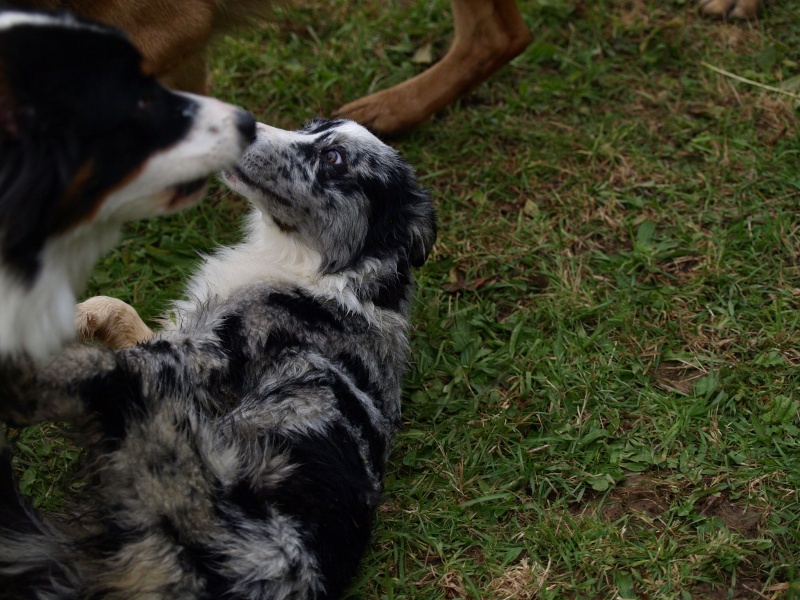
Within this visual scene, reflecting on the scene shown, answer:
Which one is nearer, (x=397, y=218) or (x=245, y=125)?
(x=245, y=125)

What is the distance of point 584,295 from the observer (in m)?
4.08

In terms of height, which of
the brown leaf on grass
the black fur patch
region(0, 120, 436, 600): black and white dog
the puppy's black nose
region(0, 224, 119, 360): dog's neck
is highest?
the black fur patch

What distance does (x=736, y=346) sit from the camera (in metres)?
3.84

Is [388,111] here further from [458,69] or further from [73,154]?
[73,154]

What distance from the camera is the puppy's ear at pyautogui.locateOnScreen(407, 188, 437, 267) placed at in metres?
3.53

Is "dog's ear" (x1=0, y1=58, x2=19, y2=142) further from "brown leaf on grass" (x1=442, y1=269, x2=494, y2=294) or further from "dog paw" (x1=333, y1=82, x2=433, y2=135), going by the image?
"dog paw" (x1=333, y1=82, x2=433, y2=135)

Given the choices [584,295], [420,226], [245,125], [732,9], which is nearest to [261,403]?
[245,125]

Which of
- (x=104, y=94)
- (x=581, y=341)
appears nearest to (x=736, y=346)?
(x=581, y=341)

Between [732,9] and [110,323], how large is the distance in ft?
14.2

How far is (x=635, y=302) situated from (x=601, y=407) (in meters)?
0.70

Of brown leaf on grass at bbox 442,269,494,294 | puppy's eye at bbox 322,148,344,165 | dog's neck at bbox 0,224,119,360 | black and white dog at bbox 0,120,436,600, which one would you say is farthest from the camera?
brown leaf on grass at bbox 442,269,494,294

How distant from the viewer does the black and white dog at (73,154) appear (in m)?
2.12

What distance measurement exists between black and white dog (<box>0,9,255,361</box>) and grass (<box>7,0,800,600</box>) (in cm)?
128

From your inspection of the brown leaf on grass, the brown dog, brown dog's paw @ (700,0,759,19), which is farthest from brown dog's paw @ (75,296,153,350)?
brown dog's paw @ (700,0,759,19)
